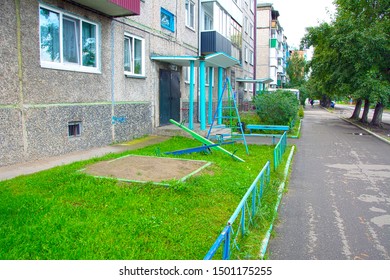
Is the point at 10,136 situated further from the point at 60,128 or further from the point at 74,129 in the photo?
the point at 74,129

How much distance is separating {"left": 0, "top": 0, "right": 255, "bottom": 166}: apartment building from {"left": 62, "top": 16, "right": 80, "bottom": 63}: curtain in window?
0.08 feet

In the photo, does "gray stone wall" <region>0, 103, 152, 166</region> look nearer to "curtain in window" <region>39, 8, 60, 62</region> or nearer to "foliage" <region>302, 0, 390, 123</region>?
"curtain in window" <region>39, 8, 60, 62</region>

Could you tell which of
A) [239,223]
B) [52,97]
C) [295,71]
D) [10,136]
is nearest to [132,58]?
[52,97]

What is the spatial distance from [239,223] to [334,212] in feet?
6.98

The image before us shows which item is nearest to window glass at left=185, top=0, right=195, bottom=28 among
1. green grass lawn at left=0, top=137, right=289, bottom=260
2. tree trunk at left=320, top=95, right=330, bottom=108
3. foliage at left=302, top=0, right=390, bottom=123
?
foliage at left=302, top=0, right=390, bottom=123

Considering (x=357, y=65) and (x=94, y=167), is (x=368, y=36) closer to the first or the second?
(x=357, y=65)

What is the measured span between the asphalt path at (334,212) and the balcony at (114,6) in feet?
21.0

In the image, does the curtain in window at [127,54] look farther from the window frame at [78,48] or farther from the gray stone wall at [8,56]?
the gray stone wall at [8,56]

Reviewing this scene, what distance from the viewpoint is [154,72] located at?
1409 cm

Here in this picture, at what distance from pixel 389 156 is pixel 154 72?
8.81m

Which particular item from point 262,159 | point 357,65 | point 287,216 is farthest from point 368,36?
point 287,216

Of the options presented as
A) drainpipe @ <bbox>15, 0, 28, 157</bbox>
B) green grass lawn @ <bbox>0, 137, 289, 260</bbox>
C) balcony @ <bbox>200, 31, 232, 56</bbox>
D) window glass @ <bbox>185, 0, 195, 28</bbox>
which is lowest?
green grass lawn @ <bbox>0, 137, 289, 260</bbox>

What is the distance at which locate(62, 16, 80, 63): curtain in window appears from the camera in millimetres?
9242

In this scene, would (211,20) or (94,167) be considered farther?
(211,20)
